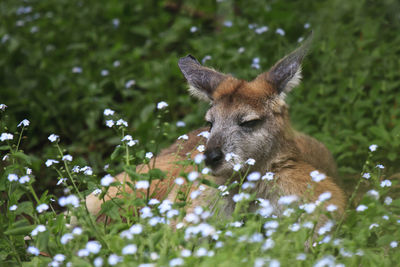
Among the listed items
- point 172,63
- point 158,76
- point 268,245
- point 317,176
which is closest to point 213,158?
point 317,176

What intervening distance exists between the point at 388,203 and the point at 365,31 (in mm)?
4391

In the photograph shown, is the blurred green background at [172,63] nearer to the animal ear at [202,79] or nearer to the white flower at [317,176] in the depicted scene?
the animal ear at [202,79]

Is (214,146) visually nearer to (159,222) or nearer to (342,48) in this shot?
(159,222)

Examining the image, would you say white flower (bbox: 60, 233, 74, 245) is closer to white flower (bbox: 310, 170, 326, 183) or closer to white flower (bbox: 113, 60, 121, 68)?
white flower (bbox: 310, 170, 326, 183)

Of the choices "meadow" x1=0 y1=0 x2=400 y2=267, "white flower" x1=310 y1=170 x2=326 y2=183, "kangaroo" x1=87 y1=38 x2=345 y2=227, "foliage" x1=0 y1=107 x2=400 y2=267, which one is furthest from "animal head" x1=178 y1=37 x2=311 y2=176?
"white flower" x1=310 y1=170 x2=326 y2=183

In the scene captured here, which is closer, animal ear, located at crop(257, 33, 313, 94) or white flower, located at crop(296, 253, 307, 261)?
white flower, located at crop(296, 253, 307, 261)

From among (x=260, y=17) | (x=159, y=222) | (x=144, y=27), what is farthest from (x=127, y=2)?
(x=159, y=222)

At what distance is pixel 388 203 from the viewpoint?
4.03 metres

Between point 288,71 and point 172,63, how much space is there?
12.1ft

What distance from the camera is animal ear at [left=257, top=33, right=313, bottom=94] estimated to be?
5.16m

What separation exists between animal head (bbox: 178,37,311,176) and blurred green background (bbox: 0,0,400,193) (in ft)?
3.60

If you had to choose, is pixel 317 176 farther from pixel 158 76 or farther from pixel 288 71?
pixel 158 76

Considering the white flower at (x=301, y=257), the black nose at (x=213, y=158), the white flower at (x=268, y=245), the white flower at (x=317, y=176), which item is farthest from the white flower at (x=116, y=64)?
the white flower at (x=301, y=257)

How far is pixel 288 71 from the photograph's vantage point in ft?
17.3
